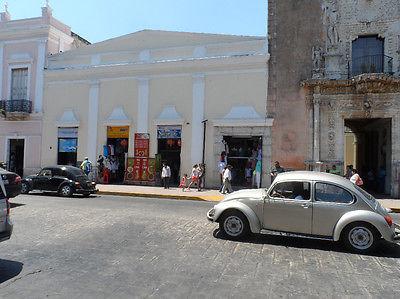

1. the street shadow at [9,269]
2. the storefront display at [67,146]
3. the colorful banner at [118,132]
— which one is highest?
the colorful banner at [118,132]

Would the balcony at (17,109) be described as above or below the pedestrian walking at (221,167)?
above

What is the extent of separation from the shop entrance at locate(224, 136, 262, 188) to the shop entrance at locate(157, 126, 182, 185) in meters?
2.90

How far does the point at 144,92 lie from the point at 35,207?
1165 centimetres

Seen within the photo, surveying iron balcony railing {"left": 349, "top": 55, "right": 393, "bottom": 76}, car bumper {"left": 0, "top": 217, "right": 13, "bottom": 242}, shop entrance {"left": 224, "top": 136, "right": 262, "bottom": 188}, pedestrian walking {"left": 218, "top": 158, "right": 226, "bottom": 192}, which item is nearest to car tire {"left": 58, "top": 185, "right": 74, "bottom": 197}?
pedestrian walking {"left": 218, "top": 158, "right": 226, "bottom": 192}

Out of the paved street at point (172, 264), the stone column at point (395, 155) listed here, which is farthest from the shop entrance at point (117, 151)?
the stone column at point (395, 155)

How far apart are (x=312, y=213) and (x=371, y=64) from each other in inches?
565

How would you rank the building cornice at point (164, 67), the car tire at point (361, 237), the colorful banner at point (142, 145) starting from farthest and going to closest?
the colorful banner at point (142, 145) < the building cornice at point (164, 67) < the car tire at point (361, 237)

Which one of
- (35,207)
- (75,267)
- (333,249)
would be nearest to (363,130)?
(333,249)

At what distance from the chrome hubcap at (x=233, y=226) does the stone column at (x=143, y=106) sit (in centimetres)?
1453

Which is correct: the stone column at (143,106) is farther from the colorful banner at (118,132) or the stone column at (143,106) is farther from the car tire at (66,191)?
the car tire at (66,191)

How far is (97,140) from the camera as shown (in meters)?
22.9

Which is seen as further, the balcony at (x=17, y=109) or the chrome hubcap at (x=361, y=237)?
the balcony at (x=17, y=109)

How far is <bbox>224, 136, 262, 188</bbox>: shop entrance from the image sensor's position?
20.2 metres

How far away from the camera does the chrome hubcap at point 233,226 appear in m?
8.08
